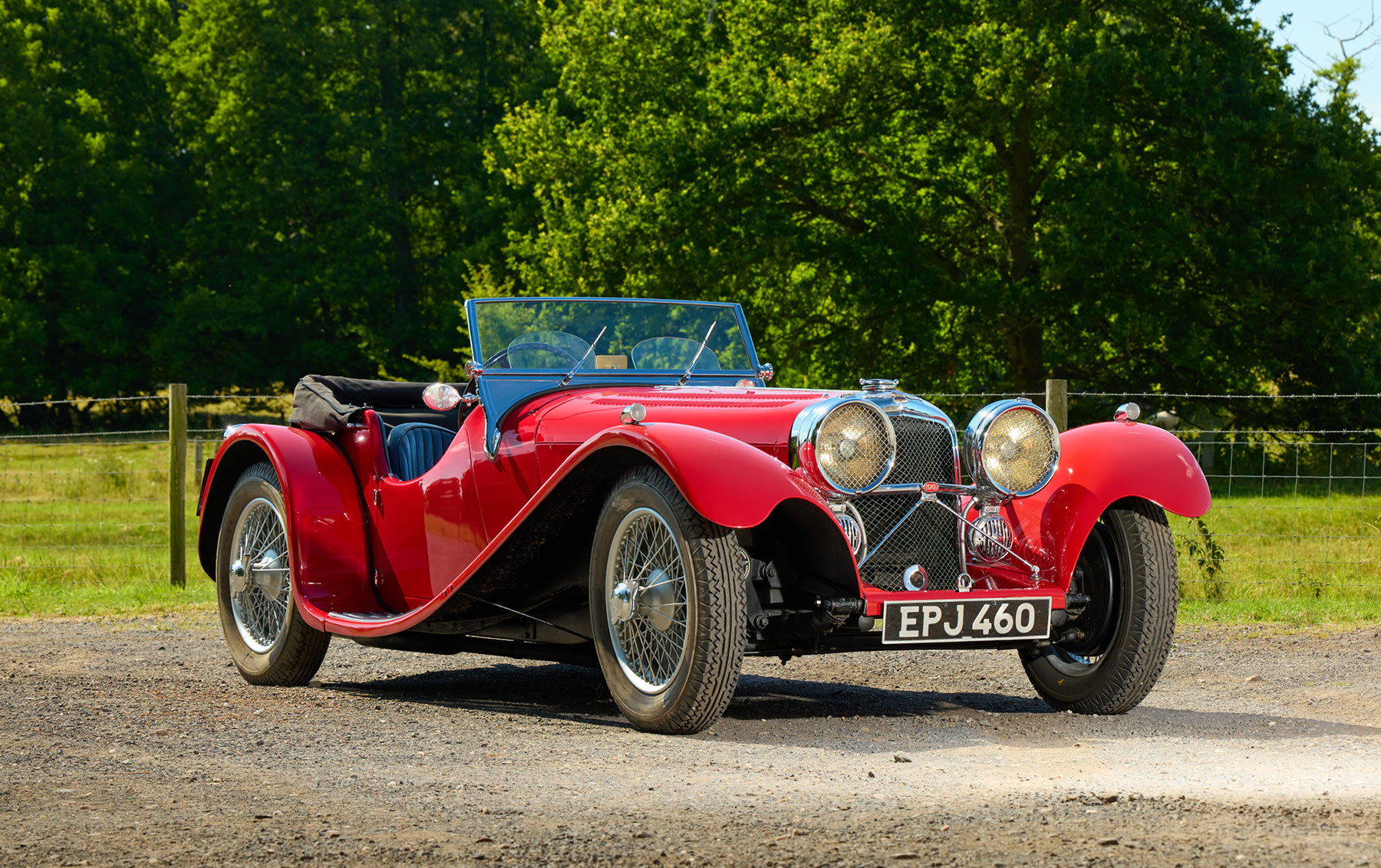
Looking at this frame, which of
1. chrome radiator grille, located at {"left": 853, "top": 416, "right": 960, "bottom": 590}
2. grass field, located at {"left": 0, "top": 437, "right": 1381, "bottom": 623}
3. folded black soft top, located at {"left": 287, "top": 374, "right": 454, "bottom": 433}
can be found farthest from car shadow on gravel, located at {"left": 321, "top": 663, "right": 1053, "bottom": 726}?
grass field, located at {"left": 0, "top": 437, "right": 1381, "bottom": 623}

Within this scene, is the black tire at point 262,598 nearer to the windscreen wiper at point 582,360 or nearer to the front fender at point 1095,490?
the windscreen wiper at point 582,360

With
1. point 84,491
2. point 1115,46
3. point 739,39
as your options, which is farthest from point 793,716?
point 739,39

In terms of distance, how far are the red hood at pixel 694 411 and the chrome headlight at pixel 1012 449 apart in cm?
60

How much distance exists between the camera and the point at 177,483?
446 inches

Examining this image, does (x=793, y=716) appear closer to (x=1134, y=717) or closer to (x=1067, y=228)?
(x=1134, y=717)

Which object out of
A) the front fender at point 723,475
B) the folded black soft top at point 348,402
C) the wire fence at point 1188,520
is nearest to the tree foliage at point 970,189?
the wire fence at point 1188,520

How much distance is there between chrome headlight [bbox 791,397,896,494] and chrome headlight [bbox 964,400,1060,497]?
1.38ft

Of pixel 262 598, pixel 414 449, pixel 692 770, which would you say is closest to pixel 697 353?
pixel 414 449

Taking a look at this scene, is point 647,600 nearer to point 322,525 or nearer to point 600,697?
point 600,697

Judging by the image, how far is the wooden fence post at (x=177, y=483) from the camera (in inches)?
442

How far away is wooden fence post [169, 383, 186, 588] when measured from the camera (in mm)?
11227

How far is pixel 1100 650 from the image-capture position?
5973 mm

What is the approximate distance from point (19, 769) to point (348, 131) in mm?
35451

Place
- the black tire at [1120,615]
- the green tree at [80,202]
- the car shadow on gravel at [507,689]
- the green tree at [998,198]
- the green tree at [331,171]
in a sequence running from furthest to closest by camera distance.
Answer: the green tree at [331,171]
the green tree at [80,202]
the green tree at [998,198]
the car shadow on gravel at [507,689]
the black tire at [1120,615]
